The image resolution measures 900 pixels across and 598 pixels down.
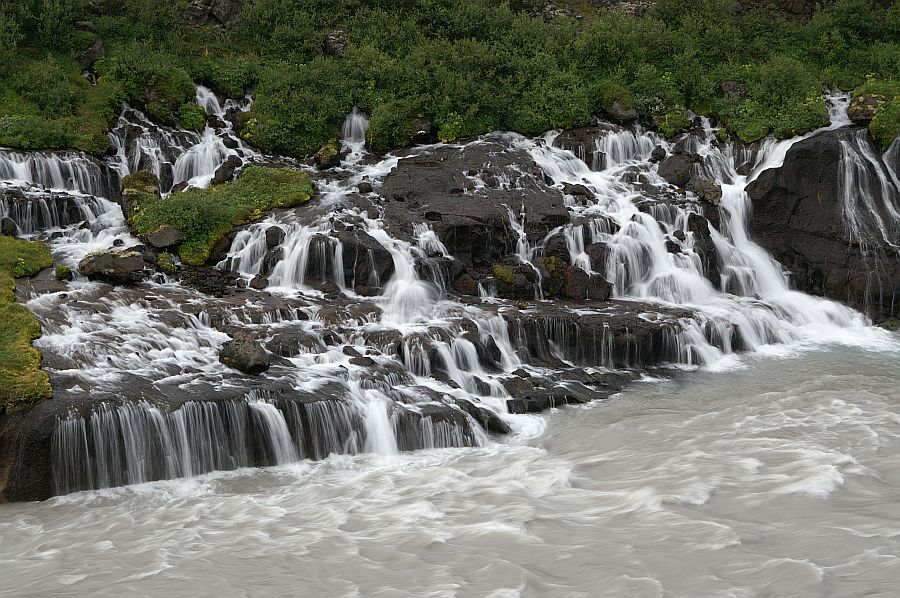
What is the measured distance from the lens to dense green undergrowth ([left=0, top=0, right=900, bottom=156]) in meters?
22.9

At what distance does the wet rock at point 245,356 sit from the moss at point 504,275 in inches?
249

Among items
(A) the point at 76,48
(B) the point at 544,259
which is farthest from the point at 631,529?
(A) the point at 76,48

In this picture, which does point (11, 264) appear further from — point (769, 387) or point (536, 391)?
point (769, 387)

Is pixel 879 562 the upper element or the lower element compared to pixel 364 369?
lower

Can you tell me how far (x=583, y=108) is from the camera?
79.4 ft

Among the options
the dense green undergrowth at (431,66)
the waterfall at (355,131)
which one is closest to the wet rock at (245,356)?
the dense green undergrowth at (431,66)

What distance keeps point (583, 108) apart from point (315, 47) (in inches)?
362

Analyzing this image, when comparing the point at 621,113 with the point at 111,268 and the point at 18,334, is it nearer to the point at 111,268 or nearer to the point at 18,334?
the point at 111,268

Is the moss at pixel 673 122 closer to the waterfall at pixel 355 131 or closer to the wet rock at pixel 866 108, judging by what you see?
the wet rock at pixel 866 108

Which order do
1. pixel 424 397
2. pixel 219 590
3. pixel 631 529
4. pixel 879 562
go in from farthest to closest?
pixel 424 397 → pixel 631 529 → pixel 219 590 → pixel 879 562

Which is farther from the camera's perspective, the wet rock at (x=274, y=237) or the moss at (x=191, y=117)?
the moss at (x=191, y=117)

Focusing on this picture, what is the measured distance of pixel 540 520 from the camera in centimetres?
899

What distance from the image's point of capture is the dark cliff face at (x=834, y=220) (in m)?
19.3

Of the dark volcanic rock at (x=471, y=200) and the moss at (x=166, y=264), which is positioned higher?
the dark volcanic rock at (x=471, y=200)
